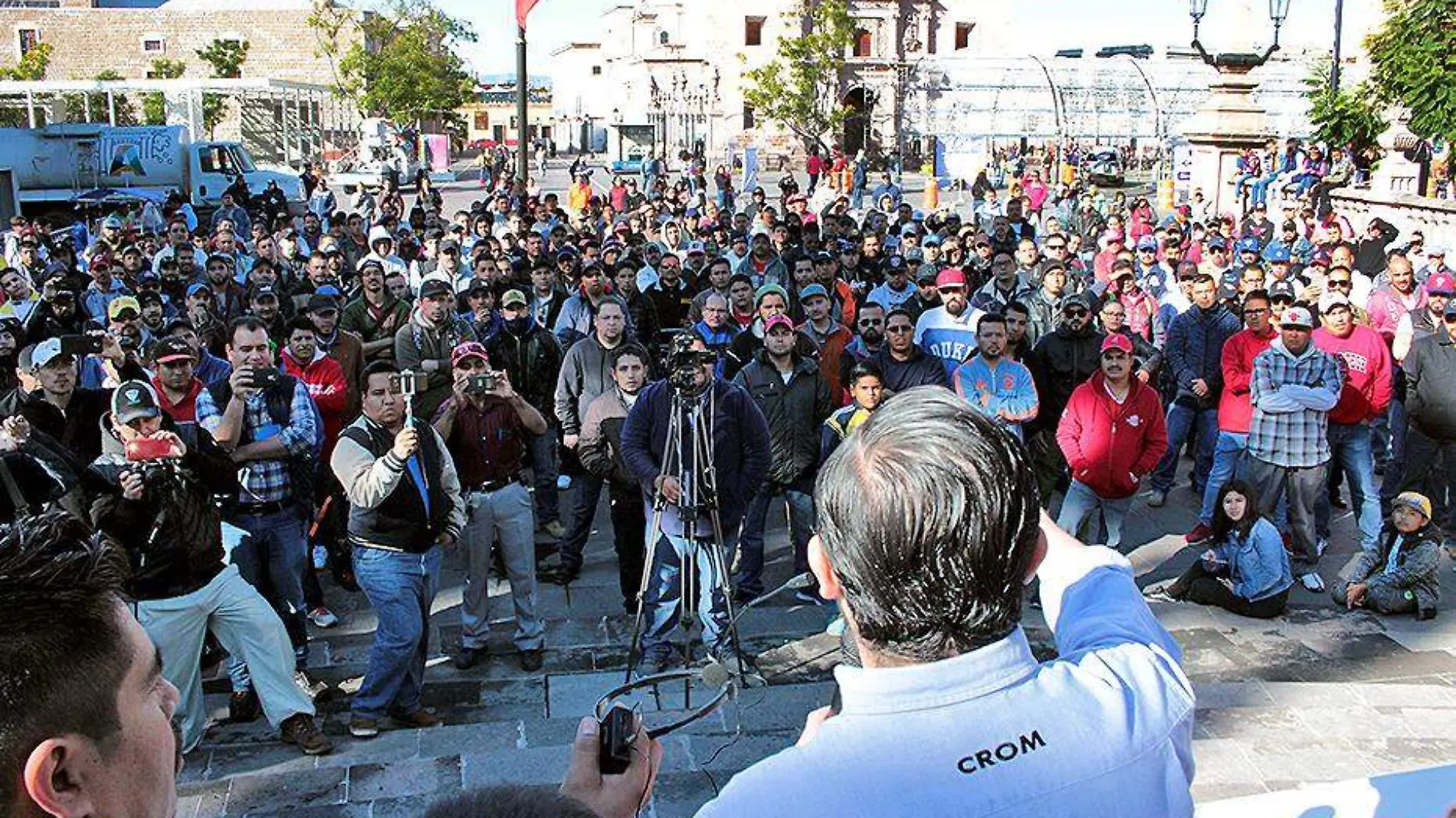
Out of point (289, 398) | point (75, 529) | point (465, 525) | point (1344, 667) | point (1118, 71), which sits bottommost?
point (1344, 667)

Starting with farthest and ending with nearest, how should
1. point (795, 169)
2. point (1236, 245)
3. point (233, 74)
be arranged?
point (233, 74), point (795, 169), point (1236, 245)

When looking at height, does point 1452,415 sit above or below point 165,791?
below

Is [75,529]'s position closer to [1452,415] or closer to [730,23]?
[1452,415]

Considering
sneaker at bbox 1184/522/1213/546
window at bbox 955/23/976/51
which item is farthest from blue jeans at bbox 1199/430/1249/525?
window at bbox 955/23/976/51

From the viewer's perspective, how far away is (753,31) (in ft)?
202

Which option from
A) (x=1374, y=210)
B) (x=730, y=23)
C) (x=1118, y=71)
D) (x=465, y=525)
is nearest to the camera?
A: (x=465, y=525)

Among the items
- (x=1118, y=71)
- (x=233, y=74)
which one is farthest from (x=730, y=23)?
(x=233, y=74)

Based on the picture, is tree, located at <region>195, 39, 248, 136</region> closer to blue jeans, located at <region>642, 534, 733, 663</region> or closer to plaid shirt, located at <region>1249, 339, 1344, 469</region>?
blue jeans, located at <region>642, 534, 733, 663</region>

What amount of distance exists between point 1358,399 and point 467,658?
566cm

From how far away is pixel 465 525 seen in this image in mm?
6484

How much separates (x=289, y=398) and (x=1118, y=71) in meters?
50.1

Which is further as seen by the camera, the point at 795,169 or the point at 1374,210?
the point at 795,169

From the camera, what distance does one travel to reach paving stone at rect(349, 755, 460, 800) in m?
5.22

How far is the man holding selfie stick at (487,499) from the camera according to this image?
667 cm
